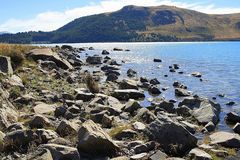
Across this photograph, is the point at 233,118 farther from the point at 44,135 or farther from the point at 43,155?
the point at 43,155

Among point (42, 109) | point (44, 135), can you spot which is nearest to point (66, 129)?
point (44, 135)

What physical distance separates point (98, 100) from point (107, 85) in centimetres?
1579

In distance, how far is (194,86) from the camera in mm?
56312

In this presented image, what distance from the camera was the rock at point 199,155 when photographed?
19.5 m

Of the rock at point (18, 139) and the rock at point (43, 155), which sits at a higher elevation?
the rock at point (43, 155)

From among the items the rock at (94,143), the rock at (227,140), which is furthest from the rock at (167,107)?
the rock at (94,143)

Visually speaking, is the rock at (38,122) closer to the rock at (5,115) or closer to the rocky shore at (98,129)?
the rocky shore at (98,129)

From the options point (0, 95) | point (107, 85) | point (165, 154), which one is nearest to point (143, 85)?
point (107, 85)

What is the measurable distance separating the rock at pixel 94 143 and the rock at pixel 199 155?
13.7ft

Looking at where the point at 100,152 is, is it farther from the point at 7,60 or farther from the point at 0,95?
the point at 7,60

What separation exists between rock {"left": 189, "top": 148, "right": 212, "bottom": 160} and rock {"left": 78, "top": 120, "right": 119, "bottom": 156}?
4162mm

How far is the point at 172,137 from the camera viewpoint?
828 inches

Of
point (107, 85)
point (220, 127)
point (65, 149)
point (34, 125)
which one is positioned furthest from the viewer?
point (107, 85)

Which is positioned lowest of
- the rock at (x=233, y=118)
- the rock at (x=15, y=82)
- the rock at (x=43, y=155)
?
the rock at (x=233, y=118)
